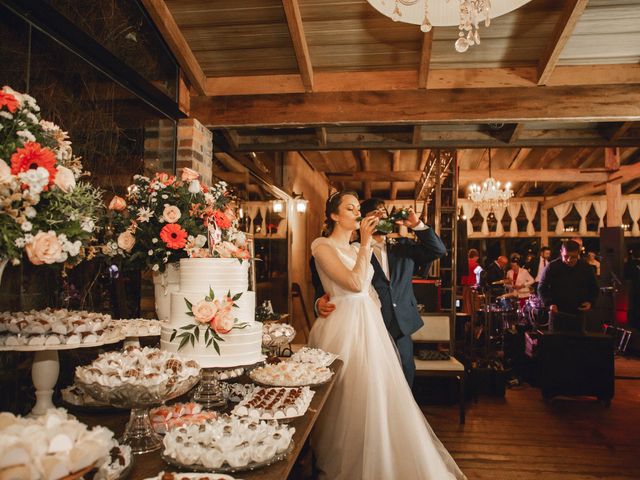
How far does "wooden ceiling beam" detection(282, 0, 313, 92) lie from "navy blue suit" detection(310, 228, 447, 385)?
1774mm

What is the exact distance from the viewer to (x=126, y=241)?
270 centimetres

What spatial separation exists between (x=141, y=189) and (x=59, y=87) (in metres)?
0.76

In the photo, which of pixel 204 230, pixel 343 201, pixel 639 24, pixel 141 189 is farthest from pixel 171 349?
pixel 639 24

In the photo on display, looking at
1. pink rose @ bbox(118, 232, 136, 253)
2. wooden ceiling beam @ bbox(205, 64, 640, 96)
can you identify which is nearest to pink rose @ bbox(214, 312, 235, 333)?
pink rose @ bbox(118, 232, 136, 253)

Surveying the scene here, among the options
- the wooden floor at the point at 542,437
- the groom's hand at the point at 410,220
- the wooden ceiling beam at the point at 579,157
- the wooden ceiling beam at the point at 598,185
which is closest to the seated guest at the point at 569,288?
Answer: the wooden floor at the point at 542,437

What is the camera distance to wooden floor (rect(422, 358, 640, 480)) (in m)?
3.79

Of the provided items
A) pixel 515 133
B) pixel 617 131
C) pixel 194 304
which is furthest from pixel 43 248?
pixel 617 131

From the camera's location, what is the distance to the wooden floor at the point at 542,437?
12.4 ft

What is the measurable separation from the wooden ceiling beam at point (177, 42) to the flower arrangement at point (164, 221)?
5.84 feet

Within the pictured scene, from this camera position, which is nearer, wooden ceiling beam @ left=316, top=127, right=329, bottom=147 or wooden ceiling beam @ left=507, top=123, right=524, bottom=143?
wooden ceiling beam @ left=507, top=123, right=524, bottom=143

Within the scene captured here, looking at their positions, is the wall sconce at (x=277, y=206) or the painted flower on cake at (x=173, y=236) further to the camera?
the wall sconce at (x=277, y=206)

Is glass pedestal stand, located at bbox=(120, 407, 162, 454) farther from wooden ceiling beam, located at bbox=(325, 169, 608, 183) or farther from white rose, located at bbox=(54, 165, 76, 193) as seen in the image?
wooden ceiling beam, located at bbox=(325, 169, 608, 183)

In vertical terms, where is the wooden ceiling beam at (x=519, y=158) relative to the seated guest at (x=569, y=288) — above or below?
above

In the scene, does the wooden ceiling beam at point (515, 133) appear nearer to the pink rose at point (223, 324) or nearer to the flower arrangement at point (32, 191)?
the pink rose at point (223, 324)
